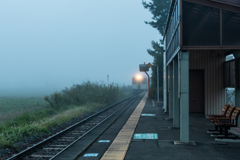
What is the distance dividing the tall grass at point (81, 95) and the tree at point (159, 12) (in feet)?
42.9

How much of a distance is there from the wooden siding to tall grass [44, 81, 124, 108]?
12785 mm

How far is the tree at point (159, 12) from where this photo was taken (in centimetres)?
3619

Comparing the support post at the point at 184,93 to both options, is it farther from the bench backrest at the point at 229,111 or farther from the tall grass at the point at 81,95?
the tall grass at the point at 81,95

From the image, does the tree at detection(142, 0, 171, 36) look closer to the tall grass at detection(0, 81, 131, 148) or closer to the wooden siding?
the tall grass at detection(0, 81, 131, 148)

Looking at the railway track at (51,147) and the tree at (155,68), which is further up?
the tree at (155,68)

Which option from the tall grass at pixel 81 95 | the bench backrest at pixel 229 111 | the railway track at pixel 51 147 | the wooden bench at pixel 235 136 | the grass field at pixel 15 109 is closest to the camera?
the railway track at pixel 51 147

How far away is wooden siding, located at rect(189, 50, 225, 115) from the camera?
14.8 meters

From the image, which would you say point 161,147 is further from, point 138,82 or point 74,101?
point 138,82

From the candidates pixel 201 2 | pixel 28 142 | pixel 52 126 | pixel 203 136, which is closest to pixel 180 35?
pixel 201 2

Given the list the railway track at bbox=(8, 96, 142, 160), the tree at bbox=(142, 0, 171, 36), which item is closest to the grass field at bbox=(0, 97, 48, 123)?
the railway track at bbox=(8, 96, 142, 160)

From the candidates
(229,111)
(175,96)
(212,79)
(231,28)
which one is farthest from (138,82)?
(231,28)

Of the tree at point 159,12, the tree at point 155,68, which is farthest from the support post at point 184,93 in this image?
the tree at point 159,12

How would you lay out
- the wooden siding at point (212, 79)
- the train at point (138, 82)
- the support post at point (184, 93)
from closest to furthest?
the support post at point (184, 93)
the wooden siding at point (212, 79)
the train at point (138, 82)

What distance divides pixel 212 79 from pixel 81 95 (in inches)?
549
